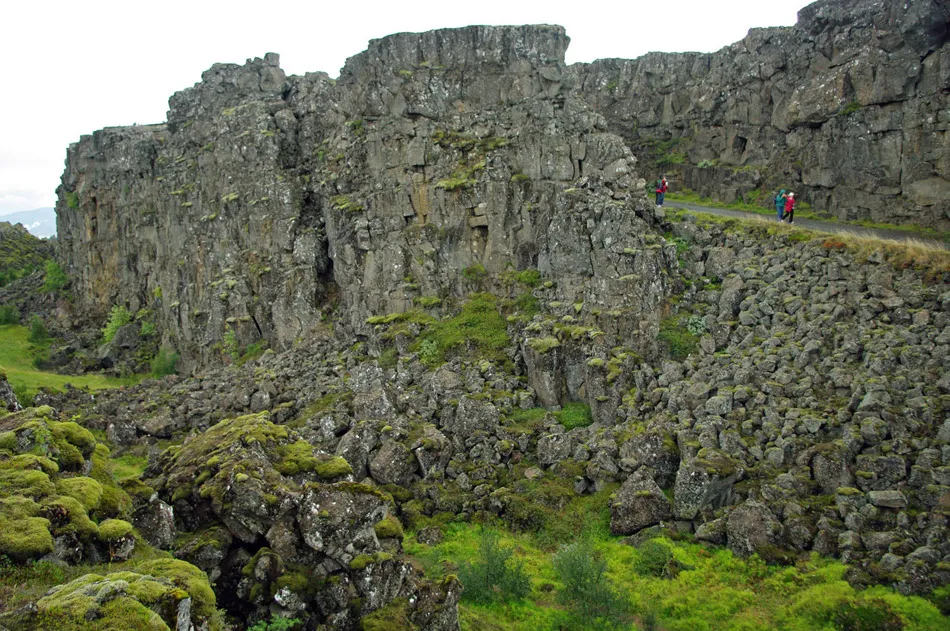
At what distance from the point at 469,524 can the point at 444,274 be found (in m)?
14.2

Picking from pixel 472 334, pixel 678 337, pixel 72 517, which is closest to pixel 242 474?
pixel 72 517

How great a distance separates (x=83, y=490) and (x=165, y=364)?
3468cm

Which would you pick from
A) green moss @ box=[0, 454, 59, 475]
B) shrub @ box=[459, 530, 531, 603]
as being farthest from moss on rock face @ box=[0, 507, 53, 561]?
shrub @ box=[459, 530, 531, 603]

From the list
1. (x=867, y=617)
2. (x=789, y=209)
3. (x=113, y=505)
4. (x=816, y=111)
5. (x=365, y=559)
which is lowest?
(x=867, y=617)

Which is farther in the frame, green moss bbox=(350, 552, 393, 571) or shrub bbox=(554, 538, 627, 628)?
shrub bbox=(554, 538, 627, 628)

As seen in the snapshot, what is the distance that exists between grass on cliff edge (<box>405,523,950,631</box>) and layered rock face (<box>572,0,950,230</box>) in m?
18.2

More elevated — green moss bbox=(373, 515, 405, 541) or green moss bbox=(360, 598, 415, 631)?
green moss bbox=(373, 515, 405, 541)

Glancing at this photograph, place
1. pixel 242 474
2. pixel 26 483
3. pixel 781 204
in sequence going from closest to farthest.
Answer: pixel 26 483
pixel 242 474
pixel 781 204

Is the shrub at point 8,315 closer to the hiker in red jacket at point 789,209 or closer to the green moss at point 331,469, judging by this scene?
the green moss at point 331,469

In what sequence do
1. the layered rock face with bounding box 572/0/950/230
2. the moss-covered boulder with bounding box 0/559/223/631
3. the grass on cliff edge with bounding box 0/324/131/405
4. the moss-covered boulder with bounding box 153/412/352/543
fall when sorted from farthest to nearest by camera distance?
the grass on cliff edge with bounding box 0/324/131/405
the layered rock face with bounding box 572/0/950/230
the moss-covered boulder with bounding box 153/412/352/543
the moss-covered boulder with bounding box 0/559/223/631

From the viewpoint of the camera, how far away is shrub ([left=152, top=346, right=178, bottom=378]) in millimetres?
48519

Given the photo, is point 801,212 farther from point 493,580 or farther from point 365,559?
point 365,559

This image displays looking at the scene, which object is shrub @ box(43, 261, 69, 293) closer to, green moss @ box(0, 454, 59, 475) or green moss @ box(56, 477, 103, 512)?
green moss @ box(0, 454, 59, 475)

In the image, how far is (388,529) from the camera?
19672mm
